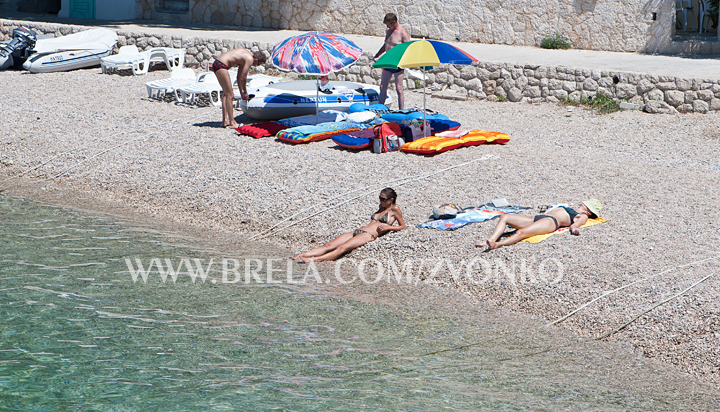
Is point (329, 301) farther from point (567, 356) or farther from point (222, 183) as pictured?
point (222, 183)

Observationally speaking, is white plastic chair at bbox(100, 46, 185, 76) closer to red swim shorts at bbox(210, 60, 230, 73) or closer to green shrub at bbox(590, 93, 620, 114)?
red swim shorts at bbox(210, 60, 230, 73)

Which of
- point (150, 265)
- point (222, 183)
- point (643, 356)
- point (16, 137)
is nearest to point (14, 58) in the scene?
point (16, 137)

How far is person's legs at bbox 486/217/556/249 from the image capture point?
7401 mm

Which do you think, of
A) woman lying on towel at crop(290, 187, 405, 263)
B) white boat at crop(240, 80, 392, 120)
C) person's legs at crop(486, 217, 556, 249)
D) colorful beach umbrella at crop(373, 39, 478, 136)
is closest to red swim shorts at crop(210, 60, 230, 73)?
white boat at crop(240, 80, 392, 120)

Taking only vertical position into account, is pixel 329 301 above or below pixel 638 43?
below

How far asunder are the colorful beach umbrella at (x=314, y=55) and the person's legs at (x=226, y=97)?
1240 mm

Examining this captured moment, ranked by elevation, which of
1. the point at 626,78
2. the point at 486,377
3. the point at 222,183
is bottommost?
the point at 486,377

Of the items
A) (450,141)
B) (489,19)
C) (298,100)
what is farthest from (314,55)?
(489,19)

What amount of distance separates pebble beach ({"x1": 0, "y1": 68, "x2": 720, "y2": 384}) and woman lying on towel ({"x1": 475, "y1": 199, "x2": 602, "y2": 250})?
119mm

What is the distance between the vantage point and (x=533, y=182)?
9.38m

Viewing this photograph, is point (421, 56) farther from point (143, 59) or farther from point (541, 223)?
point (143, 59)

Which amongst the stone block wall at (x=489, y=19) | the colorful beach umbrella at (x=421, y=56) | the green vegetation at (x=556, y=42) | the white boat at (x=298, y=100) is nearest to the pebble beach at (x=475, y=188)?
the white boat at (x=298, y=100)

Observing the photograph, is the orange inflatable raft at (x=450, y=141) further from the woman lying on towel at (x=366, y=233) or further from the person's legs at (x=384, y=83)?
the woman lying on towel at (x=366, y=233)

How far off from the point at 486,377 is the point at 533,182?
4598mm
